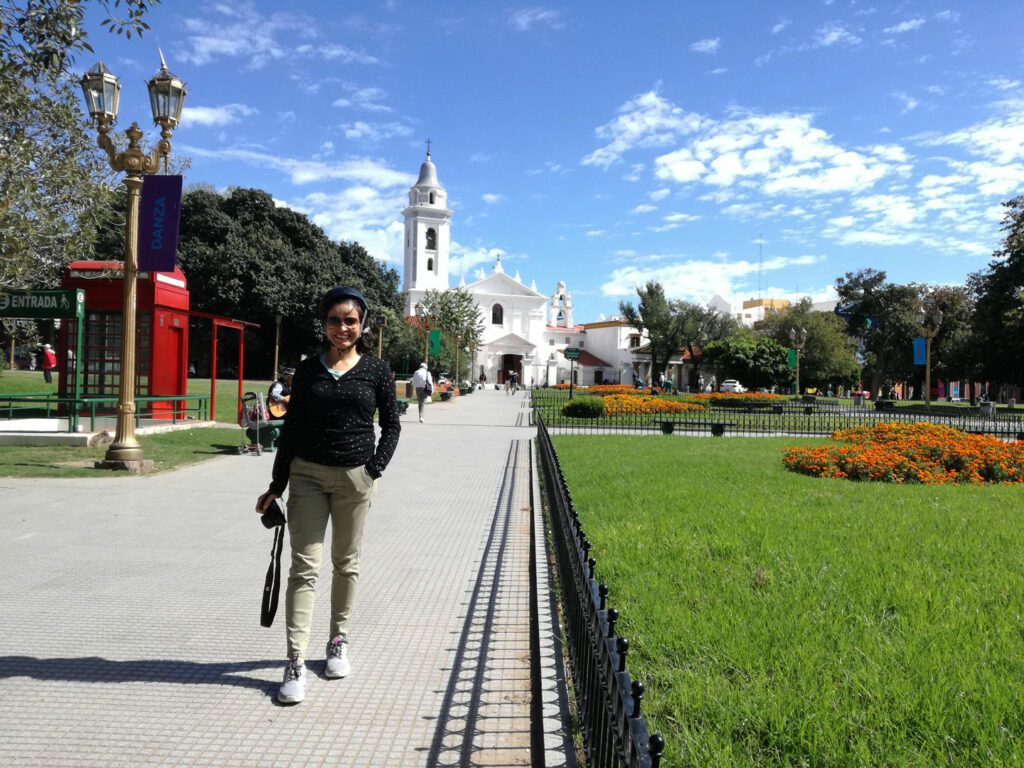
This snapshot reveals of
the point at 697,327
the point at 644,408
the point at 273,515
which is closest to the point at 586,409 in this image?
the point at 644,408

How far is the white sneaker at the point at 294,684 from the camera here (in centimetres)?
347

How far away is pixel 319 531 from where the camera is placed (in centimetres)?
366

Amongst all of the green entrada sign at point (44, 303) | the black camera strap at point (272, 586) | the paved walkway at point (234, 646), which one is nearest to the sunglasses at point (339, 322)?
the black camera strap at point (272, 586)

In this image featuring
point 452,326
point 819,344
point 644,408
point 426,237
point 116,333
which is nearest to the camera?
point 116,333

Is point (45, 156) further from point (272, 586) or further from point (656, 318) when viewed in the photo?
point (656, 318)

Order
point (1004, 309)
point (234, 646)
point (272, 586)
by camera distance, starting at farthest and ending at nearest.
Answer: point (1004, 309) → point (234, 646) → point (272, 586)

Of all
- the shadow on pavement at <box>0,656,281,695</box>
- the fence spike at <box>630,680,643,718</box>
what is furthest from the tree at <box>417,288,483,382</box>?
the fence spike at <box>630,680,643,718</box>

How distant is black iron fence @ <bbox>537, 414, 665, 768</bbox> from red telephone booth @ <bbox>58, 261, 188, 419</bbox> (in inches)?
581

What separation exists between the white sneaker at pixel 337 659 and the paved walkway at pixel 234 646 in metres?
0.06

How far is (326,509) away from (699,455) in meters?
10.7

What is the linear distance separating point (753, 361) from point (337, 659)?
4782 centimetres

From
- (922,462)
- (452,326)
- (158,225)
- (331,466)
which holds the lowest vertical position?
(922,462)

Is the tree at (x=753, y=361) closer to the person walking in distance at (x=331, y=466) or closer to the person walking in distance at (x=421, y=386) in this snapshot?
the person walking in distance at (x=421, y=386)

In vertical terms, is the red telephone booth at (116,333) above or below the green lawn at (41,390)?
above
